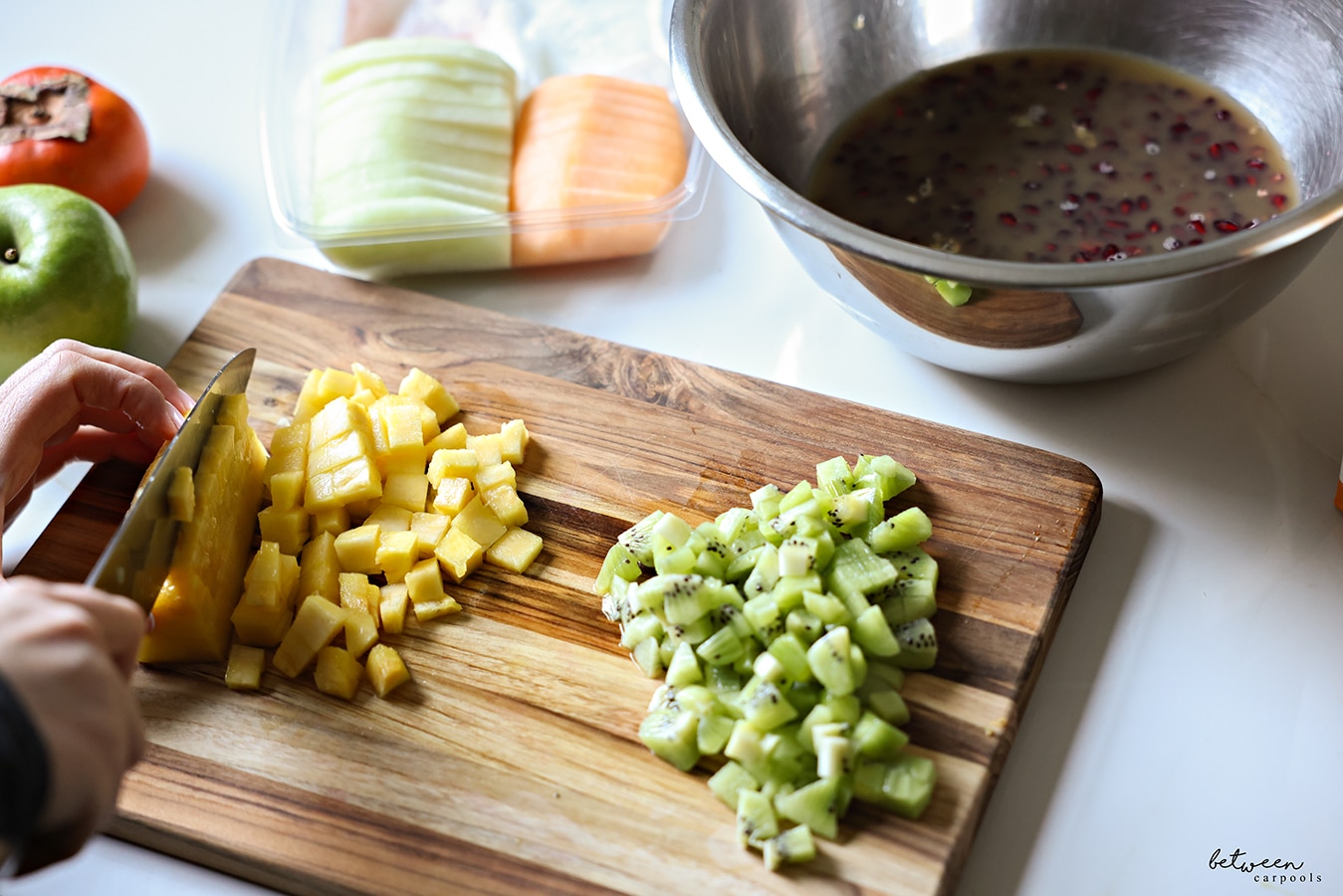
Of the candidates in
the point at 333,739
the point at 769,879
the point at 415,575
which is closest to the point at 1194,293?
the point at 769,879

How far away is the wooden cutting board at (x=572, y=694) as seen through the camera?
4.50 feet

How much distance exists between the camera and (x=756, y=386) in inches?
71.6

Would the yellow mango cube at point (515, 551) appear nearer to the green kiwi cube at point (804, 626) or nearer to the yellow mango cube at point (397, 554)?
the yellow mango cube at point (397, 554)

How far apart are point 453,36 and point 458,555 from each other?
4.17 feet

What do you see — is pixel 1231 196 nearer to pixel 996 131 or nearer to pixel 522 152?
pixel 996 131

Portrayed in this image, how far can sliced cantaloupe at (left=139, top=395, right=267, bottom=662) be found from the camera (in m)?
1.50

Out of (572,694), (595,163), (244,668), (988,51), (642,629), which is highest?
(988,51)

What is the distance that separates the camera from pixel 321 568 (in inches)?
64.0

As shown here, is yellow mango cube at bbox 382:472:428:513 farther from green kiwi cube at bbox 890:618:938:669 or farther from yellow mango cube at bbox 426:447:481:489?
green kiwi cube at bbox 890:618:938:669

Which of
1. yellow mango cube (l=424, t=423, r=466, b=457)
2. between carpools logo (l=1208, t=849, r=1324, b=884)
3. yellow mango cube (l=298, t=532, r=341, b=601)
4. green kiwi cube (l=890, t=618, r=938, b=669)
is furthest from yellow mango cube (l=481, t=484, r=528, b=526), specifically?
between carpools logo (l=1208, t=849, r=1324, b=884)

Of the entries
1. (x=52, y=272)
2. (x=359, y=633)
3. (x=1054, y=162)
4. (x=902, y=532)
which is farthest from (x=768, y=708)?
(x=52, y=272)

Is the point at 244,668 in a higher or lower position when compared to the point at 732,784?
lower

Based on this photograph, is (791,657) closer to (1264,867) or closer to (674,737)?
(674,737)

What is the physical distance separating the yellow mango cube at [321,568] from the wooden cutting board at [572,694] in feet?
0.42
